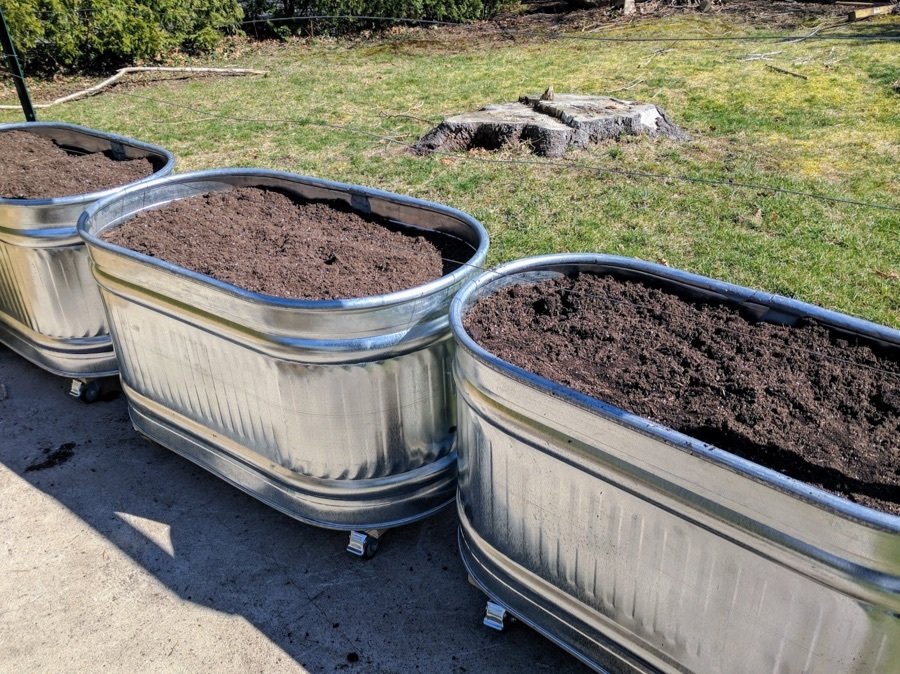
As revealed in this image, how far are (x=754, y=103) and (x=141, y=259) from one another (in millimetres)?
7005

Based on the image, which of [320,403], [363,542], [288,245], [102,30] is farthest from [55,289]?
[102,30]

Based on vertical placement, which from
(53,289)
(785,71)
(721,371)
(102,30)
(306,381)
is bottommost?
(785,71)

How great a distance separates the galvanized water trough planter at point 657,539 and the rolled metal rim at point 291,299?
155 millimetres

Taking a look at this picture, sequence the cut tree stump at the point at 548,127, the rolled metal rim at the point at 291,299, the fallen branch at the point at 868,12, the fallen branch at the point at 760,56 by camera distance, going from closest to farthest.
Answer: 1. the rolled metal rim at the point at 291,299
2. the cut tree stump at the point at 548,127
3. the fallen branch at the point at 760,56
4. the fallen branch at the point at 868,12

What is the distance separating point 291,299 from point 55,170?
257 centimetres

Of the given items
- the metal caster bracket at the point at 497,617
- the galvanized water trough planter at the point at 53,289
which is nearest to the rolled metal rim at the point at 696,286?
the metal caster bracket at the point at 497,617

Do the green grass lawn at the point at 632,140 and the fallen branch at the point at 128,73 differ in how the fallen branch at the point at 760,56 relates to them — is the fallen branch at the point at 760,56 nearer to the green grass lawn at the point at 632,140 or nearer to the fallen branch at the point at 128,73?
the green grass lawn at the point at 632,140

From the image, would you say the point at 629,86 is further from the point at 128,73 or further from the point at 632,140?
the point at 128,73

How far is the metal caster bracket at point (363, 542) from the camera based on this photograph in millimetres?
3123

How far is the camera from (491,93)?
948 cm

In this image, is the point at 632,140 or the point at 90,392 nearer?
the point at 90,392

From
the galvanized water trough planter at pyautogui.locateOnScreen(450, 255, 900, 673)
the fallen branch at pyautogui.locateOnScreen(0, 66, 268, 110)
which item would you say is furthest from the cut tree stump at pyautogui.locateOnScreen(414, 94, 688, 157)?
the fallen branch at pyautogui.locateOnScreen(0, 66, 268, 110)

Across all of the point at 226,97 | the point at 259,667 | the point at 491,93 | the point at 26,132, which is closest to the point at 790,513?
the point at 259,667

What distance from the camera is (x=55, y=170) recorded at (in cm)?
450
